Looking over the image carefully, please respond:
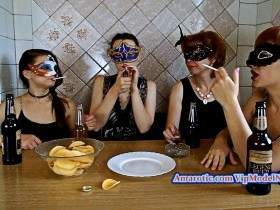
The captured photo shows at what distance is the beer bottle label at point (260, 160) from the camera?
79cm

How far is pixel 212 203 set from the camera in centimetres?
76

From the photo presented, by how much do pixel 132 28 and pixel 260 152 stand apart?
4.99 feet

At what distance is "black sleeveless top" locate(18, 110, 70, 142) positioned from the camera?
154 centimetres

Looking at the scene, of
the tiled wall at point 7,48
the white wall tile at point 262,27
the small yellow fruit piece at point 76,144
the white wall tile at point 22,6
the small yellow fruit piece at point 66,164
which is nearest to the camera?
the small yellow fruit piece at point 66,164

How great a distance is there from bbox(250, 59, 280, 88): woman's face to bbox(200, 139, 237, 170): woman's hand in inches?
11.7

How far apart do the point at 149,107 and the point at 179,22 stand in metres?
0.78

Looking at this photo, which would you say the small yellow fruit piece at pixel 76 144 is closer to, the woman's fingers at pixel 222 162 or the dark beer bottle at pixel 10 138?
the dark beer bottle at pixel 10 138

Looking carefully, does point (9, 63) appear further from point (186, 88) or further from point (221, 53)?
point (221, 53)

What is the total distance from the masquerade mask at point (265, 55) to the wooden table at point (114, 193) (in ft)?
1.45

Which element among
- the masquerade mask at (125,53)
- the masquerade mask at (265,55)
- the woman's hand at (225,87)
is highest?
the masquerade mask at (125,53)

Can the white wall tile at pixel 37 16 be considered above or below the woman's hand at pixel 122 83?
above

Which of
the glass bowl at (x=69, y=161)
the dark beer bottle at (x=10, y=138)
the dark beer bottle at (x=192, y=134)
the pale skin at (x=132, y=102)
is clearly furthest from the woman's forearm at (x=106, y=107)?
the glass bowl at (x=69, y=161)

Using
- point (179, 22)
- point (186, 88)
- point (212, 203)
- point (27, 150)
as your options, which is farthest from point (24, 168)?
point (179, 22)

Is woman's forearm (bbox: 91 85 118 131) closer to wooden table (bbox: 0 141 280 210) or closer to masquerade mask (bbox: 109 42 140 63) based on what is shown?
masquerade mask (bbox: 109 42 140 63)
